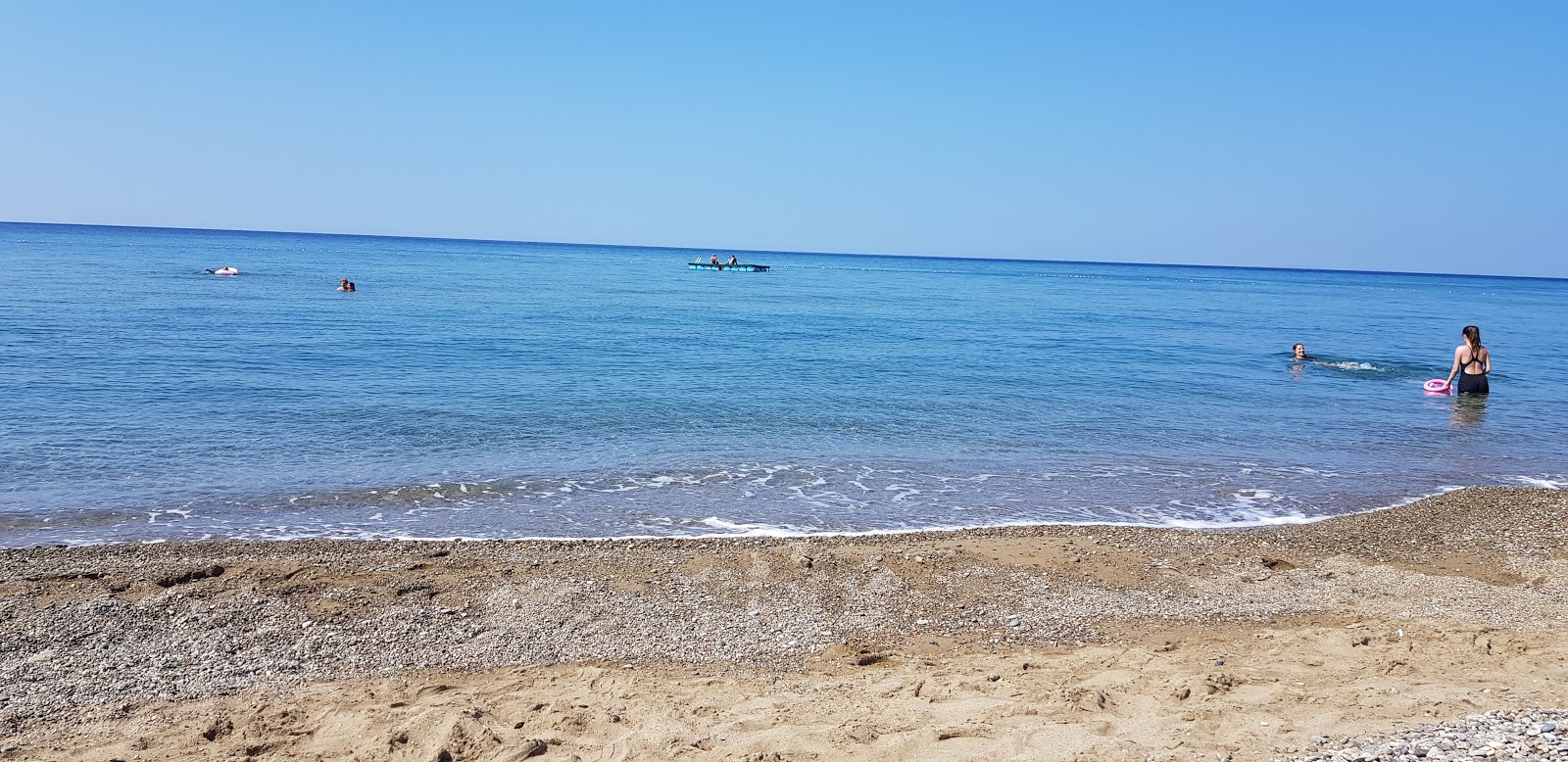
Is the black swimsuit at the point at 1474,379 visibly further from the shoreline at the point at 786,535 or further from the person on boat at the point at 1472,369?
the shoreline at the point at 786,535

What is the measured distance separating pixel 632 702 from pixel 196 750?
8.31 feet

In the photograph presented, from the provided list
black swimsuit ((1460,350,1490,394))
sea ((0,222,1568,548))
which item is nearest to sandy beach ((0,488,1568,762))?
sea ((0,222,1568,548))

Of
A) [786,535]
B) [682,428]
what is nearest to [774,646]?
[786,535]

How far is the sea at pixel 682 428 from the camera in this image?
11562 millimetres

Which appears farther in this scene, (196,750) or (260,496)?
(260,496)

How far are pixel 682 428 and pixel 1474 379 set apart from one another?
1846 cm

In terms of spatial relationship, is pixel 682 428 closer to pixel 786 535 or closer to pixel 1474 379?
pixel 786 535

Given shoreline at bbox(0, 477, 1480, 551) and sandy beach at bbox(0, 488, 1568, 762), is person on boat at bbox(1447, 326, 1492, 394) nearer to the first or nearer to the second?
shoreline at bbox(0, 477, 1480, 551)

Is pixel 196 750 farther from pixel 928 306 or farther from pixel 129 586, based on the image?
pixel 928 306

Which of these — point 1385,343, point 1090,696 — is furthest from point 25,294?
point 1385,343

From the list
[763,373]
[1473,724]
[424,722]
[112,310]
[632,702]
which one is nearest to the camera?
[1473,724]

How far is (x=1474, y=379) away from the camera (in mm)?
21734

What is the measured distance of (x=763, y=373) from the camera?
2388 cm

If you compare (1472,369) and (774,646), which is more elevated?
(1472,369)
